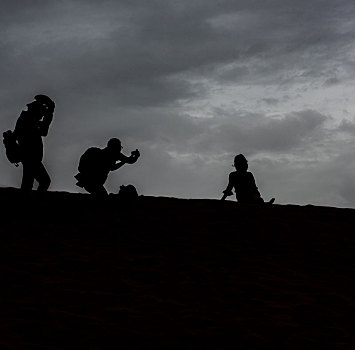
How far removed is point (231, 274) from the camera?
879 cm

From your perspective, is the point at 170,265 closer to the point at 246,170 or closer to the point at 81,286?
the point at 81,286

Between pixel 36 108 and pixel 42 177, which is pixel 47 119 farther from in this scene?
pixel 42 177

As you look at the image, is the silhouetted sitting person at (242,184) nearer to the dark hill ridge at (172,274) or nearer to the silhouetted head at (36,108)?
the dark hill ridge at (172,274)

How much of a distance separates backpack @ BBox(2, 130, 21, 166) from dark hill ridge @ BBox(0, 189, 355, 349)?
0.98 metres

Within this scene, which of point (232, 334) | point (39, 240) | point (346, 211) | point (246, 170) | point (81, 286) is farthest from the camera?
point (346, 211)

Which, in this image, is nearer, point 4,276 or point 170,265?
point 4,276

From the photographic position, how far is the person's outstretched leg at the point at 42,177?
36.9 feet

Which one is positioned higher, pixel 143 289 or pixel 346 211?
pixel 346 211

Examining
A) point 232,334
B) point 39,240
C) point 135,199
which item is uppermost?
point 135,199

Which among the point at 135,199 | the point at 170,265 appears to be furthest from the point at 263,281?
the point at 135,199

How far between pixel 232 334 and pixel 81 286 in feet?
6.54

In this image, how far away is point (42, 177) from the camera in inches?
447

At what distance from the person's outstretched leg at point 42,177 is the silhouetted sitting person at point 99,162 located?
552 mm

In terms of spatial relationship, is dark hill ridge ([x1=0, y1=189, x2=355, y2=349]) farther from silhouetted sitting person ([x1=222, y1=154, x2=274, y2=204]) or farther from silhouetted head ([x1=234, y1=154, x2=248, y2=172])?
silhouetted head ([x1=234, y1=154, x2=248, y2=172])
